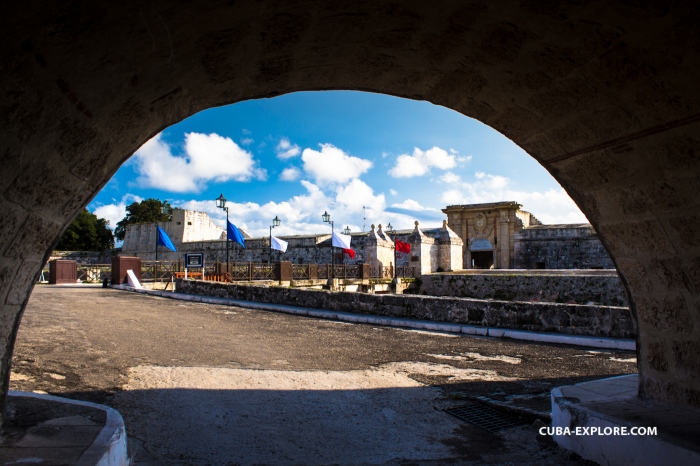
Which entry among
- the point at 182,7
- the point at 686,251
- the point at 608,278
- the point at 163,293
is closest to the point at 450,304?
the point at 686,251

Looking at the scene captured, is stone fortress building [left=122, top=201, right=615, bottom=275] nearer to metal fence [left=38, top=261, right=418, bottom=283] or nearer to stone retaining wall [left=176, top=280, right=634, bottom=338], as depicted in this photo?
metal fence [left=38, top=261, right=418, bottom=283]

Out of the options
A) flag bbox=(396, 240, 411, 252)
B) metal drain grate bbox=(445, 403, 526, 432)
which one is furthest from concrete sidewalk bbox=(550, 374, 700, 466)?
flag bbox=(396, 240, 411, 252)

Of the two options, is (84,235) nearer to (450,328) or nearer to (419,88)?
(450,328)

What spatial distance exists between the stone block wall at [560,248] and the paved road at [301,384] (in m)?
22.0

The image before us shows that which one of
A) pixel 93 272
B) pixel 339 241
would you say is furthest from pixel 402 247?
pixel 93 272

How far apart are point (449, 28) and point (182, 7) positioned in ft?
4.37

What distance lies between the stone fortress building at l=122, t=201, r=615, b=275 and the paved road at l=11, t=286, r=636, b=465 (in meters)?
18.9

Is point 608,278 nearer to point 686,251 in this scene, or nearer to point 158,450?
point 686,251

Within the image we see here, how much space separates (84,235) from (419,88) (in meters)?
67.1

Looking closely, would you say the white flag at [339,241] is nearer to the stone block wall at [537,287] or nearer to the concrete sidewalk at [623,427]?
the stone block wall at [537,287]

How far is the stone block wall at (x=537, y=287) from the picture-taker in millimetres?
17812

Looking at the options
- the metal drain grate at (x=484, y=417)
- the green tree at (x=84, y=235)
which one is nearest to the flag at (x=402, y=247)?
the metal drain grate at (x=484, y=417)

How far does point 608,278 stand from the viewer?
1778cm

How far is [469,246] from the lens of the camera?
34250 mm
